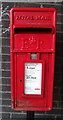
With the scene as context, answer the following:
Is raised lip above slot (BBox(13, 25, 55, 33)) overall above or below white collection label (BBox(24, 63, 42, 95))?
above

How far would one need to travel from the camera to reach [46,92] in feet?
6.00

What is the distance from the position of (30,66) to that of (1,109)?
1011mm

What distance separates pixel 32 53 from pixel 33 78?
0.28 meters

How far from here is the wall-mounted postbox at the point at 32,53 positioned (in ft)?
5.60

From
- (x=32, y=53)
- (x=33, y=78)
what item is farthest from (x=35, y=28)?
(x=33, y=78)

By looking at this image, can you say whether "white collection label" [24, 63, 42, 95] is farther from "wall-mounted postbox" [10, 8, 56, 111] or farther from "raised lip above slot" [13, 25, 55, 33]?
"raised lip above slot" [13, 25, 55, 33]

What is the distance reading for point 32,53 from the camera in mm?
1742

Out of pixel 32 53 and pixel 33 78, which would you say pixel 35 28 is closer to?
pixel 32 53

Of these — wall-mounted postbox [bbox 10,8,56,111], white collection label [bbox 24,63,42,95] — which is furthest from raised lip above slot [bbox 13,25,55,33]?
white collection label [bbox 24,63,42,95]

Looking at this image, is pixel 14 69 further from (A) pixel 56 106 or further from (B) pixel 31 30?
(A) pixel 56 106

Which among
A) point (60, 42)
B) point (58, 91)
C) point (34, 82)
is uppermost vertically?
point (60, 42)

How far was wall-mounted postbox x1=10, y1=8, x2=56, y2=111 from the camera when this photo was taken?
1.71 meters

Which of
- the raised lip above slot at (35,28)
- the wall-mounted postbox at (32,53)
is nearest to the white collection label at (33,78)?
the wall-mounted postbox at (32,53)

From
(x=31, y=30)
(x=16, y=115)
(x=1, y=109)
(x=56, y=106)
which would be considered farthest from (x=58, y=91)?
(x=31, y=30)
